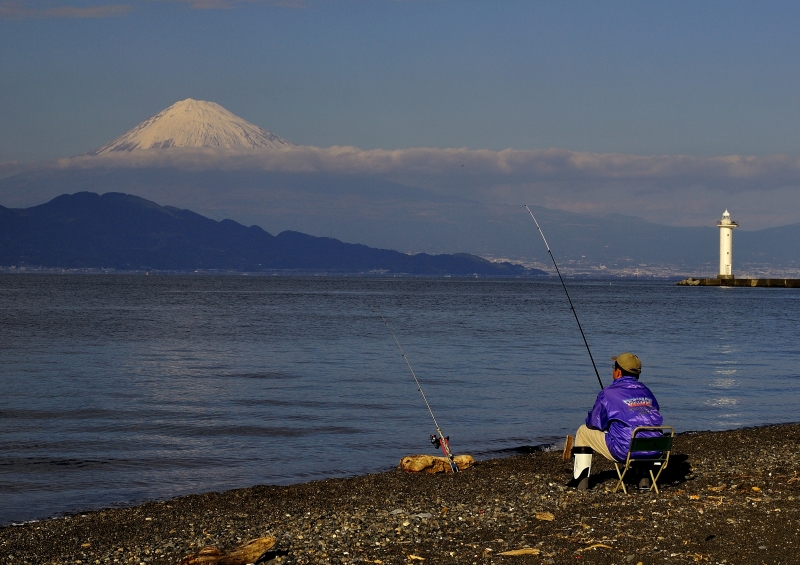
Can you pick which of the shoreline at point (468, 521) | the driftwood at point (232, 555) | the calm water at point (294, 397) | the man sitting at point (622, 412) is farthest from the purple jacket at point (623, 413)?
the calm water at point (294, 397)

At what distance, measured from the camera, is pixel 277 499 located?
1013cm

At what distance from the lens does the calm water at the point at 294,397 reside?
12586 mm

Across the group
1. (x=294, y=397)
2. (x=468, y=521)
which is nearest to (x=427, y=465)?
(x=468, y=521)

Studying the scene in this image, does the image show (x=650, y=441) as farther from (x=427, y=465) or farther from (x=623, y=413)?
(x=427, y=465)

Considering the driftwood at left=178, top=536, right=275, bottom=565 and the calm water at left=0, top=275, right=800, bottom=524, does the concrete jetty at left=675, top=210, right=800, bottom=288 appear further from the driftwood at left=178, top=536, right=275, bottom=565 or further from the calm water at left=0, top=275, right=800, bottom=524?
the driftwood at left=178, top=536, right=275, bottom=565

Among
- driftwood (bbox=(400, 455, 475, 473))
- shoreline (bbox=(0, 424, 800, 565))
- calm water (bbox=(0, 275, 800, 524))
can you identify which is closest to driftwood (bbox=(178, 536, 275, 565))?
shoreline (bbox=(0, 424, 800, 565))

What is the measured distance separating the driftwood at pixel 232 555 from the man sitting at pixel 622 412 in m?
3.62

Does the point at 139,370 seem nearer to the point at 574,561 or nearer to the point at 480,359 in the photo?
the point at 480,359

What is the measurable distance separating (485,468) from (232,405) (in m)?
8.10

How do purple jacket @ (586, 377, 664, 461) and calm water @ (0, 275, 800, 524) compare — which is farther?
calm water @ (0, 275, 800, 524)

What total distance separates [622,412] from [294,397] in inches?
457

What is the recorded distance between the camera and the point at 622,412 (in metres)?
9.07

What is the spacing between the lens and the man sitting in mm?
9055

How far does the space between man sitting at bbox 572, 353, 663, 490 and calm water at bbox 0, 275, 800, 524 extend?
411 cm
